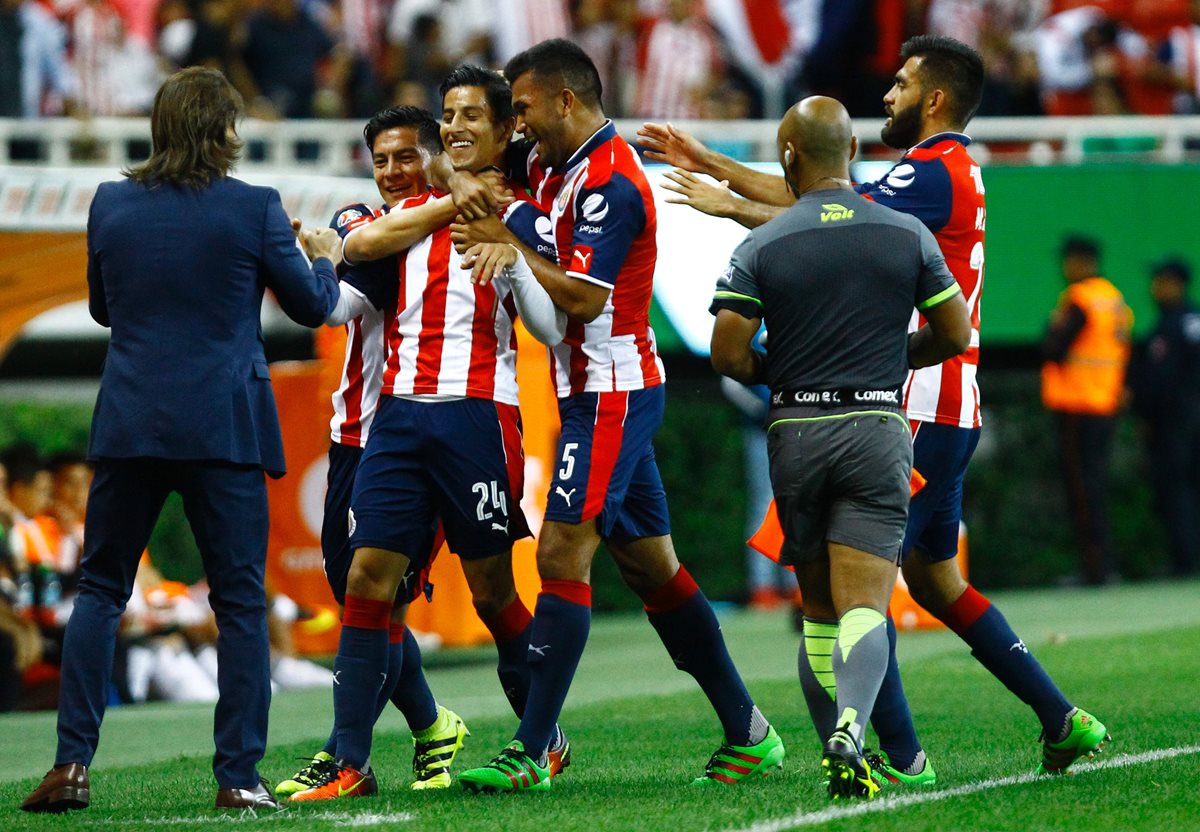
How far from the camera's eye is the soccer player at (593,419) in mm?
6352

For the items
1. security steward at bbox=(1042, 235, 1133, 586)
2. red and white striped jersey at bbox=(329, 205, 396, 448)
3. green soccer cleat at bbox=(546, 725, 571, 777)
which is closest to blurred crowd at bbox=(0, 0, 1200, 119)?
security steward at bbox=(1042, 235, 1133, 586)

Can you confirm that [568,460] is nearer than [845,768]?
No

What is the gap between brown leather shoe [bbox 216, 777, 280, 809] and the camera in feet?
19.9

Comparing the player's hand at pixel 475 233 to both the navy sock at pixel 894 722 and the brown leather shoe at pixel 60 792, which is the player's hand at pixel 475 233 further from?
the brown leather shoe at pixel 60 792

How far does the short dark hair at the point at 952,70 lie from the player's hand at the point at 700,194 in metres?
0.81

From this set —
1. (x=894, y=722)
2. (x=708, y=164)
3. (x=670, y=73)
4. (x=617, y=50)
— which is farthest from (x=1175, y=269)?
(x=894, y=722)

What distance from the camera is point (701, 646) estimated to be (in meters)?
6.82

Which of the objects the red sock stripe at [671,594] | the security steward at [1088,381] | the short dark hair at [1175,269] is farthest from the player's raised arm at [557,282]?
the short dark hair at [1175,269]

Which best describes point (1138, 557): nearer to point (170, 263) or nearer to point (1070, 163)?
point (1070, 163)

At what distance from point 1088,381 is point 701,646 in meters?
10.3

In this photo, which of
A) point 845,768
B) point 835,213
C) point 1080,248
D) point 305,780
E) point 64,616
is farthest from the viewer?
point 1080,248

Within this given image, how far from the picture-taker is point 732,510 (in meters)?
16.5

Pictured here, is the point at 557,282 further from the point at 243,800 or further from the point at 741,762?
the point at 243,800

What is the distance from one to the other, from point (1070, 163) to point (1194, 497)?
3.16m
